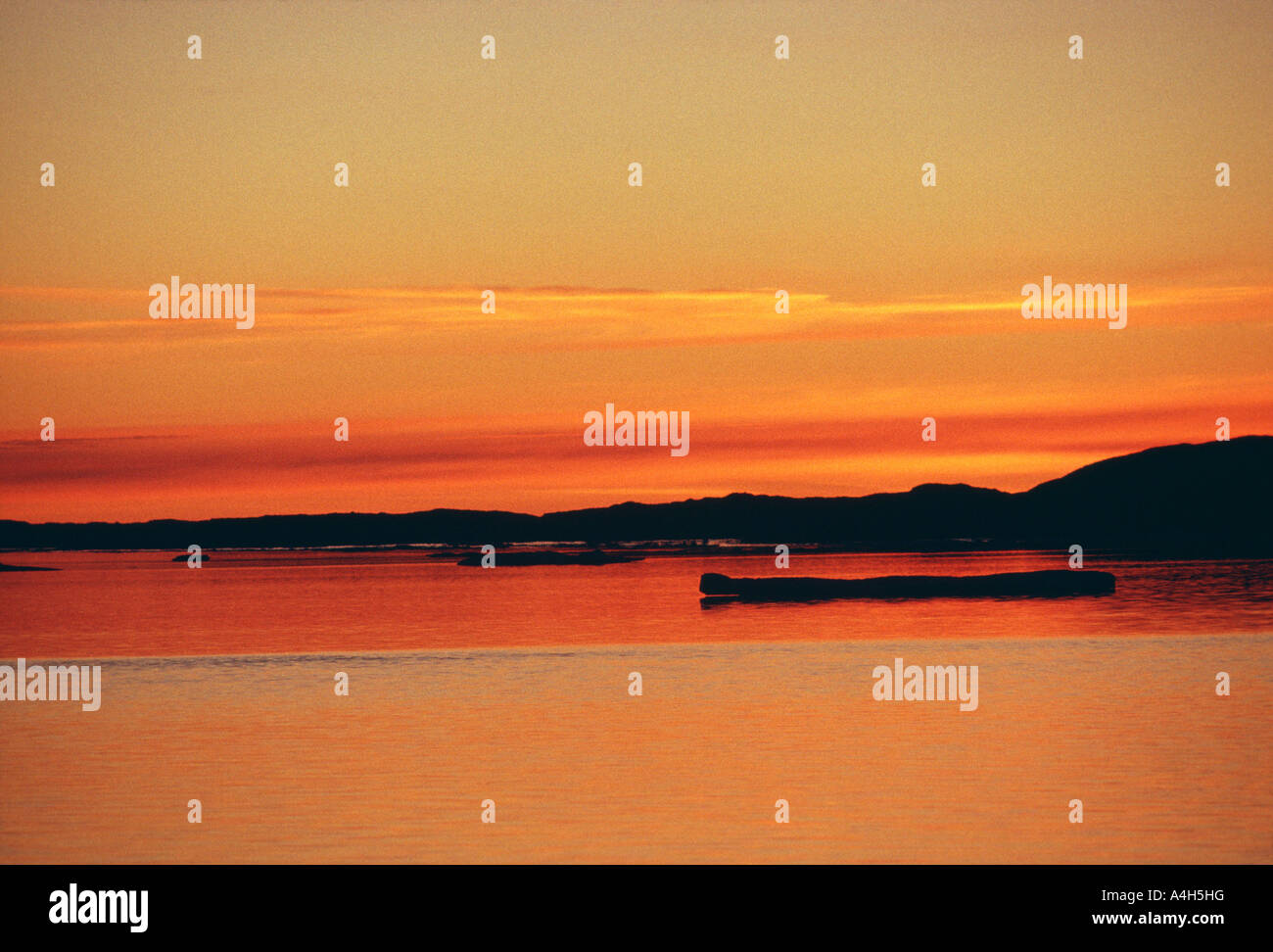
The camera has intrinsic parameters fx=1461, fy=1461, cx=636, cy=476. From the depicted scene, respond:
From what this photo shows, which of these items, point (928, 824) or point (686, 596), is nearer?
point (928, 824)

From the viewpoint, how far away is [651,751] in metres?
26.8

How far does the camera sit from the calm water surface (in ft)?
65.2

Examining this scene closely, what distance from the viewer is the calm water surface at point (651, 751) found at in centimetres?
1988

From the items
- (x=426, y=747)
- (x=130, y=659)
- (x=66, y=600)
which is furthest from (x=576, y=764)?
(x=66, y=600)

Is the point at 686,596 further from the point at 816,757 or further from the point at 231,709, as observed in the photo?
the point at 816,757

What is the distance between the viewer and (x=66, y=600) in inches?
4186

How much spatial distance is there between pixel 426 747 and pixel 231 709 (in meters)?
8.08

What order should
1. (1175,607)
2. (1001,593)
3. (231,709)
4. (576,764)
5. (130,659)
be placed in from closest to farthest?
(576,764)
(231,709)
(130,659)
(1175,607)
(1001,593)

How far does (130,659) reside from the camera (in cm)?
5041

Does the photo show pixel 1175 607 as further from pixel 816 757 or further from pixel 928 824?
pixel 928 824
